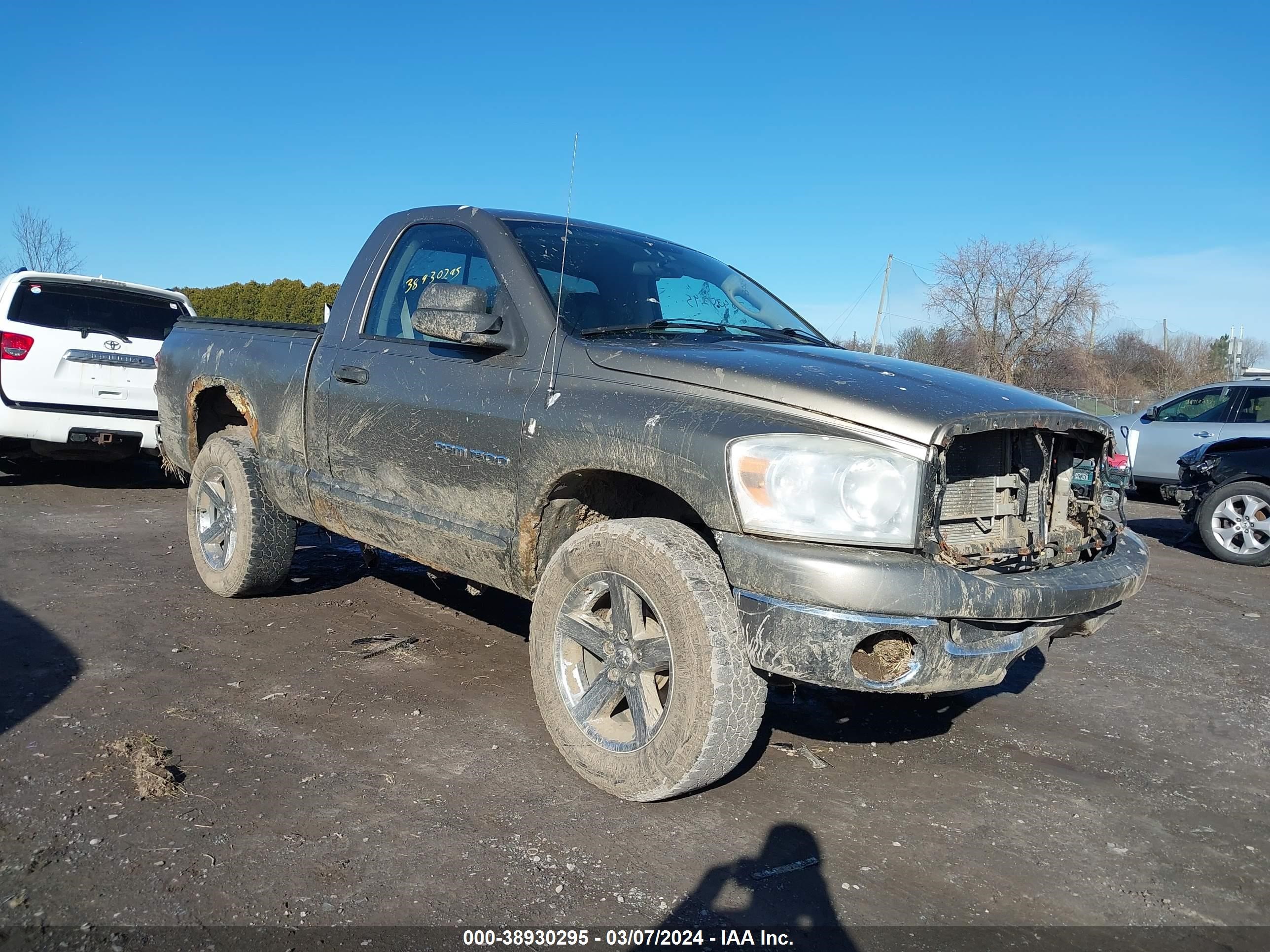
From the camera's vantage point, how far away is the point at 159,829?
2660 mm

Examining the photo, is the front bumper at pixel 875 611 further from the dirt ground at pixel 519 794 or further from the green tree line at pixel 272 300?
the green tree line at pixel 272 300

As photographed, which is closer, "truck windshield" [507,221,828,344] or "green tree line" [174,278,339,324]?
"truck windshield" [507,221,828,344]

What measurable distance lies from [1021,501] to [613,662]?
145cm

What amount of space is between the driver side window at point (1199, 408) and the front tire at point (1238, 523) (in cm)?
316

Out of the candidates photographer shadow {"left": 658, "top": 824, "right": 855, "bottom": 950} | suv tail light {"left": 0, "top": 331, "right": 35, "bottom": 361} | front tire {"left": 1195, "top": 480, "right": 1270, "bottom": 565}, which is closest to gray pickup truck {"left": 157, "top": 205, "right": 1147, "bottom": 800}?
photographer shadow {"left": 658, "top": 824, "right": 855, "bottom": 950}

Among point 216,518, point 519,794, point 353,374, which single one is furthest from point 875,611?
point 216,518

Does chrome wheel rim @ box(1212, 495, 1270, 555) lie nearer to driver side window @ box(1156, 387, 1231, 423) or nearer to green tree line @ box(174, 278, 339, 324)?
driver side window @ box(1156, 387, 1231, 423)

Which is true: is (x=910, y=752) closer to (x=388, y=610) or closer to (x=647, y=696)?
(x=647, y=696)

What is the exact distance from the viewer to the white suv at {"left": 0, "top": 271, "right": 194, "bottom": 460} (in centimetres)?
773

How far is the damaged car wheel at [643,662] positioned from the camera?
105 inches

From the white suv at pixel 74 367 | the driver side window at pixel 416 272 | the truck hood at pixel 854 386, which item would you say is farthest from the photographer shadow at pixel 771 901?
the white suv at pixel 74 367

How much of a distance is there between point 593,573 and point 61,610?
130 inches

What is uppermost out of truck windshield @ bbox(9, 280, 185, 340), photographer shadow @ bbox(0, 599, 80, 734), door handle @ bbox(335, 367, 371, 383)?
truck windshield @ bbox(9, 280, 185, 340)

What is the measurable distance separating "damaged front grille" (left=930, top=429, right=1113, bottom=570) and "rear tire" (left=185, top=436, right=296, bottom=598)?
345 cm
